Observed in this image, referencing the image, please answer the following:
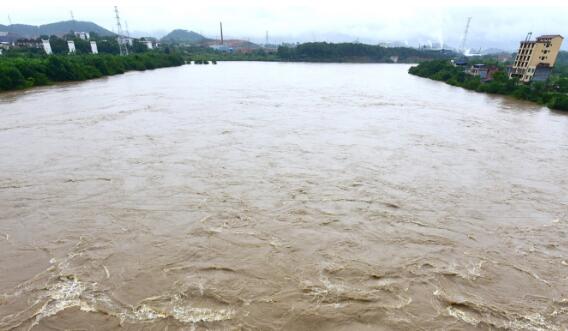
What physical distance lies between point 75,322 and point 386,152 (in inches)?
315

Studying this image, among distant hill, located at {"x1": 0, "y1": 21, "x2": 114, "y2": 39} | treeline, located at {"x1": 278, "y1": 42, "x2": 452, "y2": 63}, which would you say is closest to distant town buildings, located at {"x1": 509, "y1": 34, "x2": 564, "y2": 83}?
treeline, located at {"x1": 278, "y1": 42, "x2": 452, "y2": 63}

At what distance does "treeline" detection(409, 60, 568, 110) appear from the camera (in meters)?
19.2

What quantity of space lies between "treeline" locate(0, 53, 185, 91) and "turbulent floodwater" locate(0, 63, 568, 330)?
31.2ft

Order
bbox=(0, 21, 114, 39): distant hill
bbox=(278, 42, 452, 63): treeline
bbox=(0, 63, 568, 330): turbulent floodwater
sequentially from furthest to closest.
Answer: bbox=(0, 21, 114, 39): distant hill → bbox=(278, 42, 452, 63): treeline → bbox=(0, 63, 568, 330): turbulent floodwater

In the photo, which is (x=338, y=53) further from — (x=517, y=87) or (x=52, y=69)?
(x=52, y=69)

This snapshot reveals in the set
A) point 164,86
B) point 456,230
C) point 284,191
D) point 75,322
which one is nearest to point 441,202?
point 456,230

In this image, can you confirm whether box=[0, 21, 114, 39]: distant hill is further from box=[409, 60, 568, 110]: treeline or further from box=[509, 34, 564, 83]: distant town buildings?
box=[509, 34, 564, 83]: distant town buildings

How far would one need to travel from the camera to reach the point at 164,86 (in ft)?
77.2

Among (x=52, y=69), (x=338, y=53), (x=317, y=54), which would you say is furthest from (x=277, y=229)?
(x=338, y=53)

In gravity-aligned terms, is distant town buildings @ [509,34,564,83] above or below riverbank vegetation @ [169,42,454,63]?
above

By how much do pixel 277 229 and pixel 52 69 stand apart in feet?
77.6

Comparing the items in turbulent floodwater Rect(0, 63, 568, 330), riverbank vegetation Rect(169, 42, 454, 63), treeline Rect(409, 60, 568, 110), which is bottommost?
riverbank vegetation Rect(169, 42, 454, 63)

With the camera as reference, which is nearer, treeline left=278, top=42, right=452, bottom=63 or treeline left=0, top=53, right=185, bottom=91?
treeline left=0, top=53, right=185, bottom=91

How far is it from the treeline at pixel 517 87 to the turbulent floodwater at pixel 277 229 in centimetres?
989
